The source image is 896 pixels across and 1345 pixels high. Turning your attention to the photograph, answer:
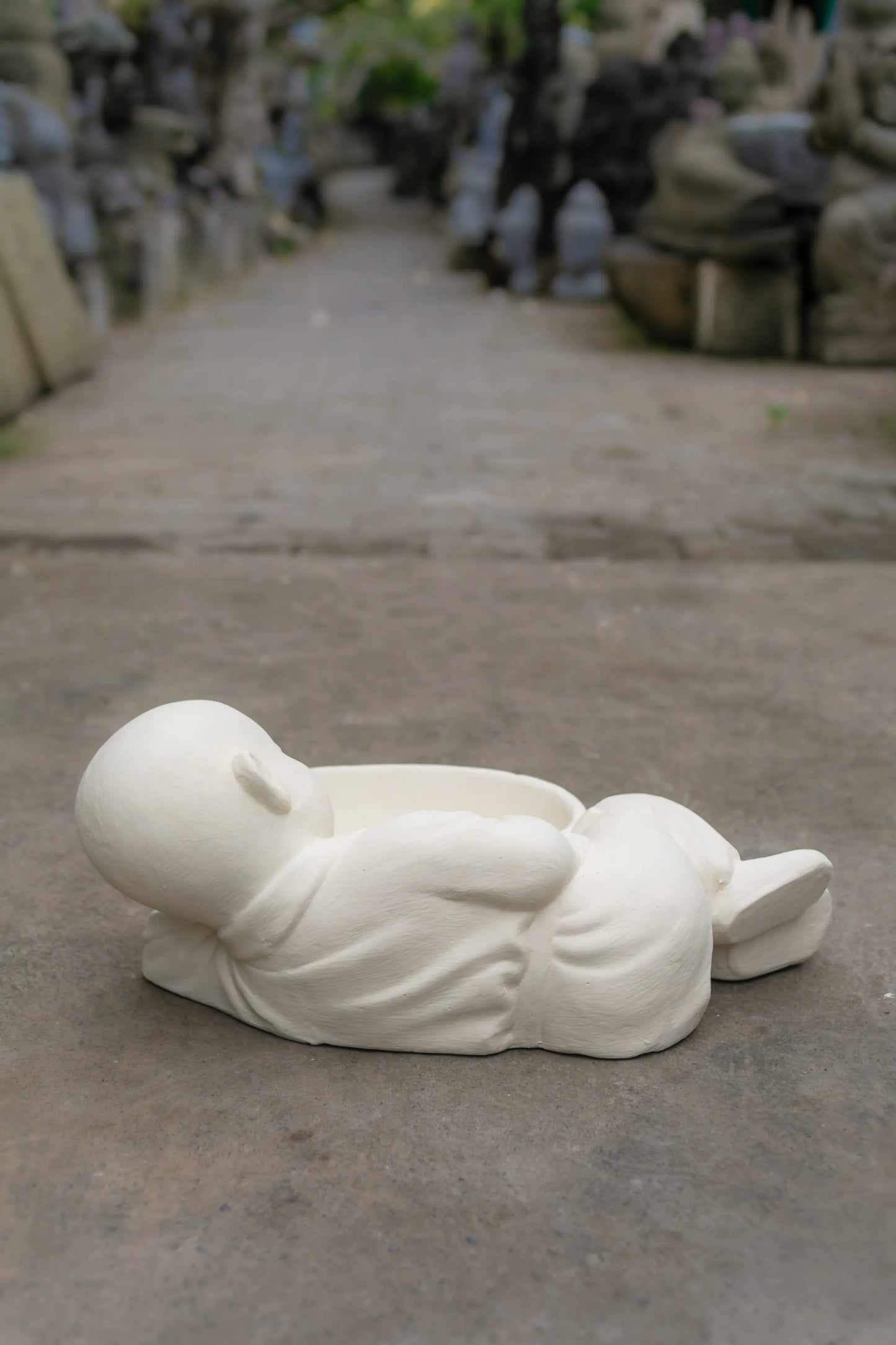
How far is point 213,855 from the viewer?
195 cm

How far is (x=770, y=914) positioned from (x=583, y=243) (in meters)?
11.2

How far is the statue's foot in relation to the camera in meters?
2.16

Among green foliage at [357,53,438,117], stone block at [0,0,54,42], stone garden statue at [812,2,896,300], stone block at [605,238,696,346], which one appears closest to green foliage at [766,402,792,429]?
stone garden statue at [812,2,896,300]

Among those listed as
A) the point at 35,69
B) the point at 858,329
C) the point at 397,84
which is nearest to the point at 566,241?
the point at 858,329

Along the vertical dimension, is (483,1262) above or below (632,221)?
above

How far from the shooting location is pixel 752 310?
9.03 metres

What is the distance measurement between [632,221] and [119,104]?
4588mm

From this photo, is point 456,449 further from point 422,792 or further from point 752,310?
point 422,792

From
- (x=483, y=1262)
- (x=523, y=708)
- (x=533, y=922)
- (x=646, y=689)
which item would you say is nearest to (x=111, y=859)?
(x=533, y=922)

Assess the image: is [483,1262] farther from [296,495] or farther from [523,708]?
[296,495]

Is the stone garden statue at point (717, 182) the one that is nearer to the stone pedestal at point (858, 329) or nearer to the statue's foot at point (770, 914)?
the stone pedestal at point (858, 329)

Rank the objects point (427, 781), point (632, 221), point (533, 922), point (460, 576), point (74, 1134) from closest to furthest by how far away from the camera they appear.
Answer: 1. point (74, 1134)
2. point (533, 922)
3. point (427, 781)
4. point (460, 576)
5. point (632, 221)

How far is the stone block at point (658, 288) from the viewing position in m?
9.34

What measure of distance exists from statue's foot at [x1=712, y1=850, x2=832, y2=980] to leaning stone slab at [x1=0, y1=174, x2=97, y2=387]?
244 inches
